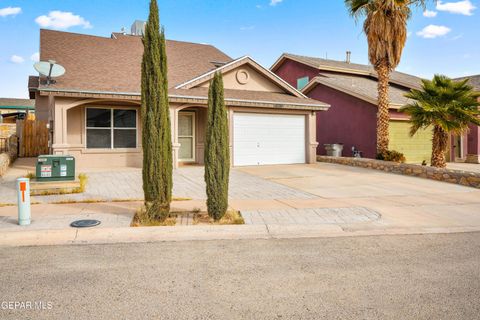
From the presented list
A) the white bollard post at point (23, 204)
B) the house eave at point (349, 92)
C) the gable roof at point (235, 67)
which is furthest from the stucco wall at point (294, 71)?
the white bollard post at point (23, 204)

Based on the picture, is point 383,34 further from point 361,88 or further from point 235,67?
point 235,67

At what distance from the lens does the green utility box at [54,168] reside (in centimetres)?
943

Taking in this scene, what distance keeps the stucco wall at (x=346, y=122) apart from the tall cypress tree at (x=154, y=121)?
15.1 metres

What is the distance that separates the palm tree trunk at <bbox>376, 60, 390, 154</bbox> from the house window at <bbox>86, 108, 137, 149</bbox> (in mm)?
11457

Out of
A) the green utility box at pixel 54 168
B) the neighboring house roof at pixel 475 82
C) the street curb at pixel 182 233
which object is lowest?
the street curb at pixel 182 233

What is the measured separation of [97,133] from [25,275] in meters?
11.7

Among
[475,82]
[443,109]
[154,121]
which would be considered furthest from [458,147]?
[154,121]

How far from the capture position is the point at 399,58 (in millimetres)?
16500

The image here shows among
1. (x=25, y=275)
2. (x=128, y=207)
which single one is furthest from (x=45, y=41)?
(x=25, y=275)

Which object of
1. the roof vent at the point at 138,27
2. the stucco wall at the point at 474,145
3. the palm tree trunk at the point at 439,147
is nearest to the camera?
the palm tree trunk at the point at 439,147

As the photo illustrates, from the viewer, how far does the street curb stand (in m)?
5.65

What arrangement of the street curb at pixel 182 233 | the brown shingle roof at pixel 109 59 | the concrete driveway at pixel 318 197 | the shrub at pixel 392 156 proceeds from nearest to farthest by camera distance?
the street curb at pixel 182 233, the concrete driveway at pixel 318 197, the brown shingle roof at pixel 109 59, the shrub at pixel 392 156

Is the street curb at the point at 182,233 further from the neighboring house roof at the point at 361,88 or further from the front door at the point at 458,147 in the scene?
the front door at the point at 458,147

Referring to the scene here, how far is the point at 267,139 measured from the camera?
17.3 metres
